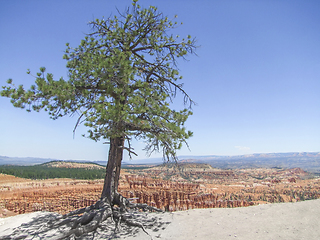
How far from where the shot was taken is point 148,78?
8.46 metres

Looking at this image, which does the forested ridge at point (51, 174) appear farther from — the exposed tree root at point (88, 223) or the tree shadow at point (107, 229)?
the exposed tree root at point (88, 223)

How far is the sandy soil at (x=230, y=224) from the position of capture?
5.75 m

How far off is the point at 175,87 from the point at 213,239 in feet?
18.3

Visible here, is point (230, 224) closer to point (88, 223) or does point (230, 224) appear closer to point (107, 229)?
point (107, 229)

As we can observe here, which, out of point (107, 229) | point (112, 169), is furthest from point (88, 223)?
point (112, 169)

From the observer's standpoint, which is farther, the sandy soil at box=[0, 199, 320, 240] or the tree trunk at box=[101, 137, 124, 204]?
the tree trunk at box=[101, 137, 124, 204]

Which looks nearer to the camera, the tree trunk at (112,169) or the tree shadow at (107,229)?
the tree shadow at (107,229)

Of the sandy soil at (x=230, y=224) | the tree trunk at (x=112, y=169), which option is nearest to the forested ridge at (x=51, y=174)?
the tree trunk at (x=112, y=169)

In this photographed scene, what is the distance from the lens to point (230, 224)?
6551 mm

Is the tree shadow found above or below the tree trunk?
below

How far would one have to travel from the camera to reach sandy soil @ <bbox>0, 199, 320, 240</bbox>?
5.75m

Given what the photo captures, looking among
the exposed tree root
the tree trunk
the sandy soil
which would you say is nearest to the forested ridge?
the exposed tree root

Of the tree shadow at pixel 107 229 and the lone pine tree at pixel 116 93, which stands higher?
the lone pine tree at pixel 116 93

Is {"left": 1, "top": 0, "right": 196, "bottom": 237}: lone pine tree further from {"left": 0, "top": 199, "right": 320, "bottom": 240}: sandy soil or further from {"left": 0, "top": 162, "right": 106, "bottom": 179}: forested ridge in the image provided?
{"left": 0, "top": 162, "right": 106, "bottom": 179}: forested ridge
